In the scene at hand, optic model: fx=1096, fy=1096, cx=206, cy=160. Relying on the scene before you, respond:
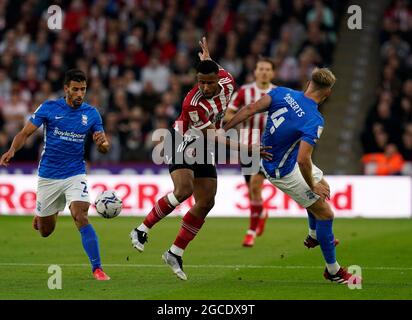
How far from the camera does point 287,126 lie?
1080 centimetres

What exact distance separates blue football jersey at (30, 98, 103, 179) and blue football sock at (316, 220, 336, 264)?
2496 millimetres

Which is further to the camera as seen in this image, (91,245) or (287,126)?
(91,245)

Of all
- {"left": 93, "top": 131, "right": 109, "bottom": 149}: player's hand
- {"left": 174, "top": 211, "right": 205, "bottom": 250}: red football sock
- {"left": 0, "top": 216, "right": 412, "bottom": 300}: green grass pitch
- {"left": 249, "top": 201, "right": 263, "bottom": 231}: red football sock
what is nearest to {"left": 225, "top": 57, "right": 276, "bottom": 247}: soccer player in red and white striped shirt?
{"left": 249, "top": 201, "right": 263, "bottom": 231}: red football sock

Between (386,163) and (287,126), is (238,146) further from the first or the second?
(386,163)

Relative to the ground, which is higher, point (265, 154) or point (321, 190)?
point (265, 154)

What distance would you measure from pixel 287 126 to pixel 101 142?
6.08 ft

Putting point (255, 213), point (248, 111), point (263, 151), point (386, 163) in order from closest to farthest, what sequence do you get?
1. point (248, 111)
2. point (263, 151)
3. point (255, 213)
4. point (386, 163)

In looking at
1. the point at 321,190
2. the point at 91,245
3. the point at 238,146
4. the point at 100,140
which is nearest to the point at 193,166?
the point at 238,146

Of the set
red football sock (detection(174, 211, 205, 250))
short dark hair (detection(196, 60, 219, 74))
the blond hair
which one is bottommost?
red football sock (detection(174, 211, 205, 250))

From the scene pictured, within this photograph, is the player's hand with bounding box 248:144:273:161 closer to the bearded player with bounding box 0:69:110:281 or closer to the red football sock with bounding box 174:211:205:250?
the red football sock with bounding box 174:211:205:250

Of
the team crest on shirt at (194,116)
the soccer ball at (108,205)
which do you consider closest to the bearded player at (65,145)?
the soccer ball at (108,205)

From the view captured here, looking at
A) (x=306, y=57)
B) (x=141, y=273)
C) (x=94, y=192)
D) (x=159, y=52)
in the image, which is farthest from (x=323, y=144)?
(x=141, y=273)

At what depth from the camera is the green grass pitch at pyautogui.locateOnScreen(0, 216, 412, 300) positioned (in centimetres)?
1024

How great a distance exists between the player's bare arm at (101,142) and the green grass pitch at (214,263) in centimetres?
132
